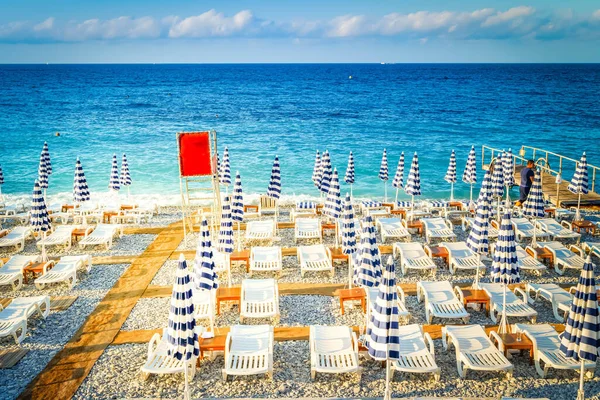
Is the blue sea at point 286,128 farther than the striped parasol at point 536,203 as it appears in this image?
Yes

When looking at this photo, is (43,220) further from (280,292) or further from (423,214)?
(423,214)

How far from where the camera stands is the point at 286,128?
50.8m

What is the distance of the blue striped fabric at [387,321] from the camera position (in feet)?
24.0

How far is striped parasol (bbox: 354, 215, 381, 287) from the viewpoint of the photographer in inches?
396

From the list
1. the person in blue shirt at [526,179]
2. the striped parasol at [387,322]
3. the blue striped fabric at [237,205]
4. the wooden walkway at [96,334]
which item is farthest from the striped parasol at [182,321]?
the person in blue shirt at [526,179]

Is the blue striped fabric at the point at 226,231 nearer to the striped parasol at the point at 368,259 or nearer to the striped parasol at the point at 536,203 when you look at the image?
the striped parasol at the point at 368,259

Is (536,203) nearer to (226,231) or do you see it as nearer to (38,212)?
(226,231)

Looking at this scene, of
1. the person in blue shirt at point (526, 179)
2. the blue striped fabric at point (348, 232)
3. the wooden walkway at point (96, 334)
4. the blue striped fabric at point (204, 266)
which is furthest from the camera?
the person in blue shirt at point (526, 179)

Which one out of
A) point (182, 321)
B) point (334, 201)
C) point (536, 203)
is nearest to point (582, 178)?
point (536, 203)

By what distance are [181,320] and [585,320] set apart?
19.5 feet

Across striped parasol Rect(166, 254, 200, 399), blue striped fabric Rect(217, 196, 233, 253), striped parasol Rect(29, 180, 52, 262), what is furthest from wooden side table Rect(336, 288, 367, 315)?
striped parasol Rect(29, 180, 52, 262)

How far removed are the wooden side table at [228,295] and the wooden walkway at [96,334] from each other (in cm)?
216

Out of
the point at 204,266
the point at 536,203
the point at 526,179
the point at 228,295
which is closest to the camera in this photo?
the point at 204,266

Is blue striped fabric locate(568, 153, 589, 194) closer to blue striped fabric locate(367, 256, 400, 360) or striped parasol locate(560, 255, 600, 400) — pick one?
striped parasol locate(560, 255, 600, 400)
